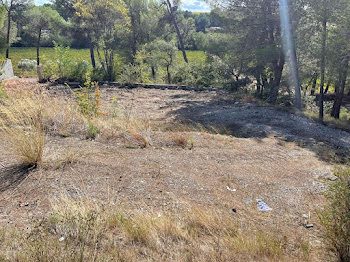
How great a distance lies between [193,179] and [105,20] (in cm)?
1432

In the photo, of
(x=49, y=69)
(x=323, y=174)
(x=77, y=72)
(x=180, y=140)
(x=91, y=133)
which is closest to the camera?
(x=323, y=174)

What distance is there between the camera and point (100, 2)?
1482 cm

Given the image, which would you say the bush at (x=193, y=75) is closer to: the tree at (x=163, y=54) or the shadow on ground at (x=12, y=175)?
the tree at (x=163, y=54)

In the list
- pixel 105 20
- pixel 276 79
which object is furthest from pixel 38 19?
pixel 276 79

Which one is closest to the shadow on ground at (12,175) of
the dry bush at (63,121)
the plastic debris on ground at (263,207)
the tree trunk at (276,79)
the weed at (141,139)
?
the dry bush at (63,121)

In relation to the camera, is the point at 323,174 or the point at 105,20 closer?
the point at 323,174

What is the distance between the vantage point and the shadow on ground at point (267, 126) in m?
6.57

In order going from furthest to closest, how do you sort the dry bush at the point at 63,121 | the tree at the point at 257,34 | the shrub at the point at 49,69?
the shrub at the point at 49,69
the tree at the point at 257,34
the dry bush at the point at 63,121

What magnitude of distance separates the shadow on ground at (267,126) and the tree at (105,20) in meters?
7.95

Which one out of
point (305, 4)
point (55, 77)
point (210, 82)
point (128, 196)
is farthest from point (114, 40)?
point (128, 196)

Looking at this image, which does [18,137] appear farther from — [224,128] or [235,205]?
[224,128]

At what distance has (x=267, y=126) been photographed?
25.6 ft

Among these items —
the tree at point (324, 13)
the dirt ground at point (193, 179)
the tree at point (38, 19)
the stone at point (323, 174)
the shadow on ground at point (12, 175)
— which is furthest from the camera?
the tree at point (38, 19)

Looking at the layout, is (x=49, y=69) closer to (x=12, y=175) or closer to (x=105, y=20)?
(x=105, y=20)
